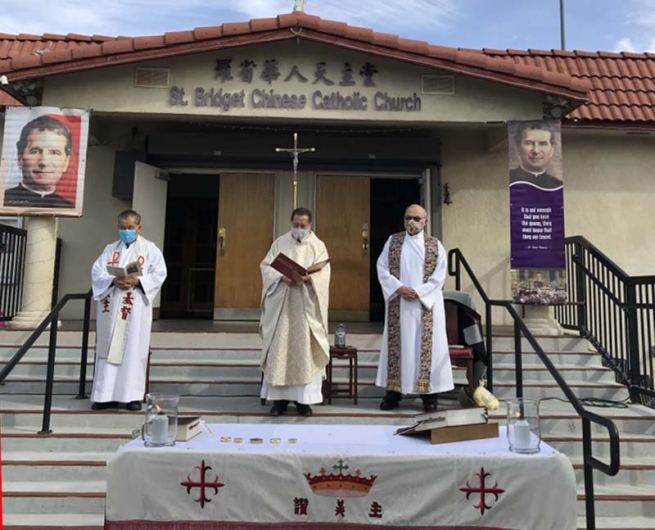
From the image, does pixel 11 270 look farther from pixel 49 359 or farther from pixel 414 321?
pixel 414 321

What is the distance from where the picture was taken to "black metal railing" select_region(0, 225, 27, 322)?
22.4 feet

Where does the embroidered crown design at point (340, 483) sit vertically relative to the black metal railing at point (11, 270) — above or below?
below

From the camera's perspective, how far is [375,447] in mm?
2523

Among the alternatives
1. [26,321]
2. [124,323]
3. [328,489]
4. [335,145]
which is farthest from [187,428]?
[335,145]

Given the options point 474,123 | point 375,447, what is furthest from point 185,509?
point 474,123

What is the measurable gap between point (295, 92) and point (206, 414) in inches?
160

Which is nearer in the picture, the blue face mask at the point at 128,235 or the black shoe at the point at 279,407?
the black shoe at the point at 279,407

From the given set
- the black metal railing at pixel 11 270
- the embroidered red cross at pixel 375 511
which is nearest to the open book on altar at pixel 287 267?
the embroidered red cross at pixel 375 511

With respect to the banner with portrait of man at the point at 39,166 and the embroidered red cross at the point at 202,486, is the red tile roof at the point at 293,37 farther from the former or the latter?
the embroidered red cross at the point at 202,486

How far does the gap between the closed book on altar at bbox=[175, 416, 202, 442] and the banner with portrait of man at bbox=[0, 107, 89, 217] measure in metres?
4.49

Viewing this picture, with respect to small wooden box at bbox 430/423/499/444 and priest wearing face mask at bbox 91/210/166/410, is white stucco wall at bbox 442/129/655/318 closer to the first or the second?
priest wearing face mask at bbox 91/210/166/410

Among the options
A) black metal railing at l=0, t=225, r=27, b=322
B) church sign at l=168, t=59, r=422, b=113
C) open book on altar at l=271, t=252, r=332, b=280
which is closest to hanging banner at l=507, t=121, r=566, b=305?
church sign at l=168, t=59, r=422, b=113

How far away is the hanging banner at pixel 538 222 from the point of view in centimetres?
630

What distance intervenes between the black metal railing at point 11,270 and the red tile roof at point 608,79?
7841mm
